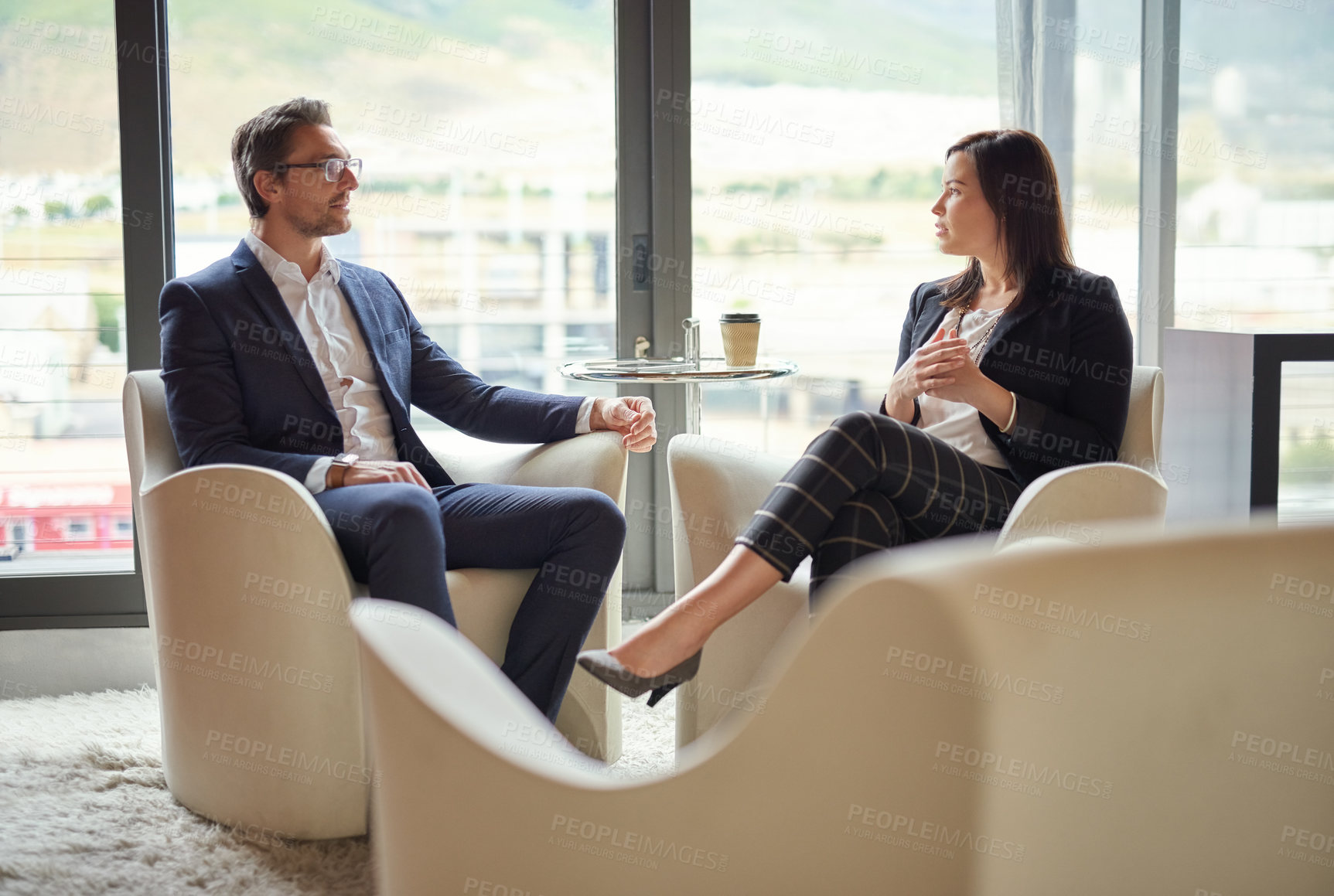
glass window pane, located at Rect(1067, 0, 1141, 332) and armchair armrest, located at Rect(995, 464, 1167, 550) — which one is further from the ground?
glass window pane, located at Rect(1067, 0, 1141, 332)

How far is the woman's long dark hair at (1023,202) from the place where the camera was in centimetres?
223

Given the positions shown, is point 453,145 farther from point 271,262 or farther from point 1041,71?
point 1041,71

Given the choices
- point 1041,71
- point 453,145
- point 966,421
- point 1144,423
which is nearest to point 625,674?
point 966,421

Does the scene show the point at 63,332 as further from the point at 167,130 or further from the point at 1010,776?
the point at 1010,776

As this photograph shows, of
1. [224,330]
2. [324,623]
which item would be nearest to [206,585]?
[324,623]

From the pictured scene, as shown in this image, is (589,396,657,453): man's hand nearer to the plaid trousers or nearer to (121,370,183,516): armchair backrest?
the plaid trousers

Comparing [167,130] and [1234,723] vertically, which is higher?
[167,130]

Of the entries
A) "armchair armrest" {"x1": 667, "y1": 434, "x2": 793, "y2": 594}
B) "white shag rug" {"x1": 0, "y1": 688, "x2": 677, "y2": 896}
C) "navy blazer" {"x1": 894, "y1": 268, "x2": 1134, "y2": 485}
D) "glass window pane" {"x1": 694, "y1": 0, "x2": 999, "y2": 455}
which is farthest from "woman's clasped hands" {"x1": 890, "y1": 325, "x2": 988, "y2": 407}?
"glass window pane" {"x1": 694, "y1": 0, "x2": 999, "y2": 455}

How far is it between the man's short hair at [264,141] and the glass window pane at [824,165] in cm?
116

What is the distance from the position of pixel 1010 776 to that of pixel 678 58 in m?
2.61

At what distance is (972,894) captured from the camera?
770mm

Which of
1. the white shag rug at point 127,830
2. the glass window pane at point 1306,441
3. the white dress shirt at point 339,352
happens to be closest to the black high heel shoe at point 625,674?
the white shag rug at point 127,830

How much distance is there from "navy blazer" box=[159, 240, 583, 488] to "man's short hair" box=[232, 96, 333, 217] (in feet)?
0.38

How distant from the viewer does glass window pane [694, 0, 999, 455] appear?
308cm
